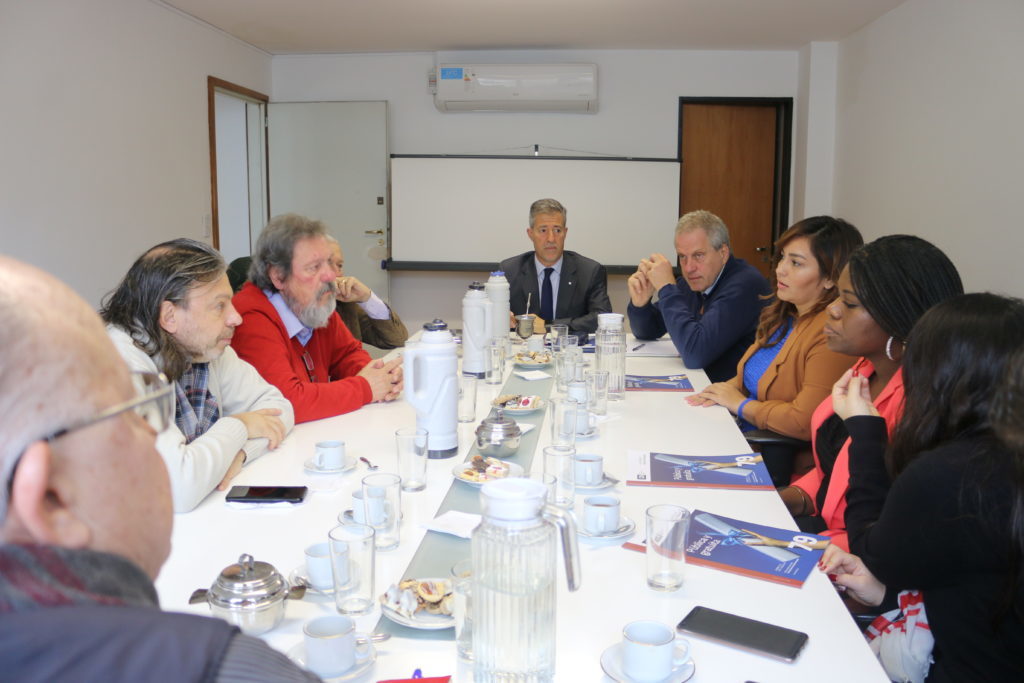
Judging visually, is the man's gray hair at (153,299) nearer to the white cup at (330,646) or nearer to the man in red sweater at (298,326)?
the man in red sweater at (298,326)

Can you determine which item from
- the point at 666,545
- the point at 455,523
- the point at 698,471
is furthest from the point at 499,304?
the point at 666,545

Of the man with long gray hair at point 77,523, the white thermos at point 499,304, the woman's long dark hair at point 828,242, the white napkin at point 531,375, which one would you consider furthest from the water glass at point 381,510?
the white thermos at point 499,304

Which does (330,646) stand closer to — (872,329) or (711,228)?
(872,329)

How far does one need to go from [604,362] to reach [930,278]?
931 millimetres

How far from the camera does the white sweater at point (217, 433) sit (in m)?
1.54

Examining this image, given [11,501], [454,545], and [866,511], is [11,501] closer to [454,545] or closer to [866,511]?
[454,545]

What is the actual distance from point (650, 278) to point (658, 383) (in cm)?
80

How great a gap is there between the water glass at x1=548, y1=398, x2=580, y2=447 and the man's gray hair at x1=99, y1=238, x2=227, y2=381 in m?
0.85

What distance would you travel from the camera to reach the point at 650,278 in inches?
139

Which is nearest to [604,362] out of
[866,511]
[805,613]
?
[866,511]

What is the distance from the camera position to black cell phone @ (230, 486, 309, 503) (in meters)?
1.58

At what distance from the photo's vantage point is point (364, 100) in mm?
6582

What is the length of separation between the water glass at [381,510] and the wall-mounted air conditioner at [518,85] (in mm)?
5304

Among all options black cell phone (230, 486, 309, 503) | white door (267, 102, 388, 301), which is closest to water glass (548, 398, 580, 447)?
black cell phone (230, 486, 309, 503)
